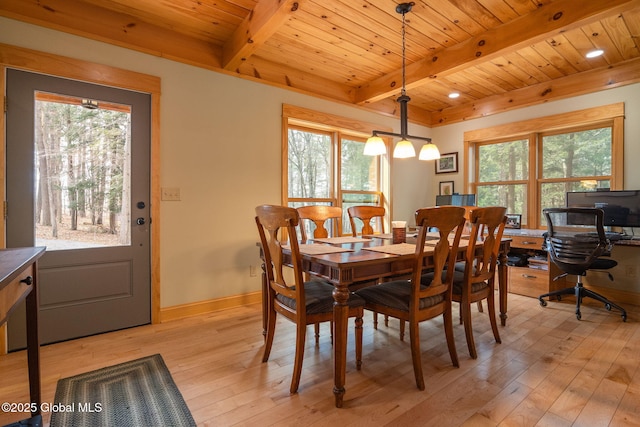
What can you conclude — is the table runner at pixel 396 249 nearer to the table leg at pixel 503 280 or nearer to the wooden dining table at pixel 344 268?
the wooden dining table at pixel 344 268

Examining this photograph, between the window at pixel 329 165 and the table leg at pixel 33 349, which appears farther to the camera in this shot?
the window at pixel 329 165

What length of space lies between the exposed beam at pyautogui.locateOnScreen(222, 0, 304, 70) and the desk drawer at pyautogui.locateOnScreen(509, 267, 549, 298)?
3.43 m

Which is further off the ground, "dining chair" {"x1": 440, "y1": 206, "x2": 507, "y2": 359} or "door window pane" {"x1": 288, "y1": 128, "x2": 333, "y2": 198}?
"door window pane" {"x1": 288, "y1": 128, "x2": 333, "y2": 198}

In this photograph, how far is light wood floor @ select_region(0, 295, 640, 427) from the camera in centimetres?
148

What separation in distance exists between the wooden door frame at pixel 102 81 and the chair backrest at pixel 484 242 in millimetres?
2395

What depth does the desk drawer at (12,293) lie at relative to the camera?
1044 mm

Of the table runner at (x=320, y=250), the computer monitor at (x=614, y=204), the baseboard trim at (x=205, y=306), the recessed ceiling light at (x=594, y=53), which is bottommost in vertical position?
the baseboard trim at (x=205, y=306)

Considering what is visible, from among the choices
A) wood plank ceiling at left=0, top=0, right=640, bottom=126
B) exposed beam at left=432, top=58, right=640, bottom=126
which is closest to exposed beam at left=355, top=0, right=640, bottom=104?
wood plank ceiling at left=0, top=0, right=640, bottom=126

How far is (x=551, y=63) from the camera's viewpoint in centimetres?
325

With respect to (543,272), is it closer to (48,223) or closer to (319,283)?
(319,283)

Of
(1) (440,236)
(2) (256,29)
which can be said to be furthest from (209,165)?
(1) (440,236)

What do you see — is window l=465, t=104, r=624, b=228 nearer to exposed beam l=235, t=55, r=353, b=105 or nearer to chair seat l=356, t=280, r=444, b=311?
exposed beam l=235, t=55, r=353, b=105

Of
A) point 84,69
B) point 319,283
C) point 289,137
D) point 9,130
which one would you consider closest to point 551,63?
point 289,137

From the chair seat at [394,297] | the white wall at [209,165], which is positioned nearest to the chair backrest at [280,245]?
the chair seat at [394,297]
